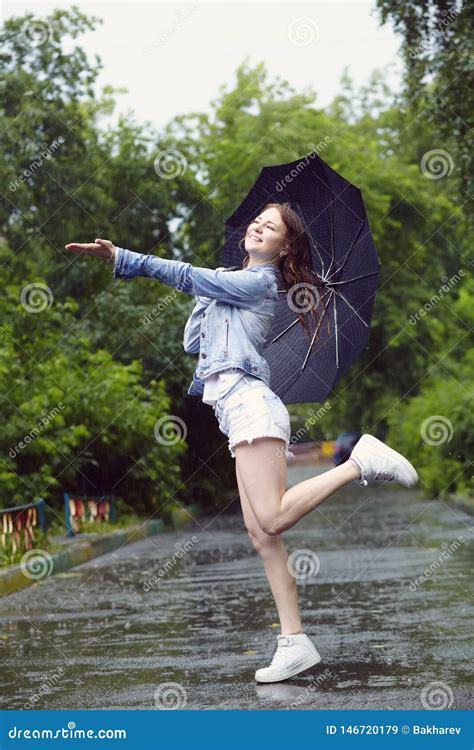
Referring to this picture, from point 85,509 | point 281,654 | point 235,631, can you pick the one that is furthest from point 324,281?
point 85,509

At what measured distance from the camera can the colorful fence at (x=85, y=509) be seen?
1584 centimetres

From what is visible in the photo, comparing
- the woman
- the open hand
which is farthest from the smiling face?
the open hand

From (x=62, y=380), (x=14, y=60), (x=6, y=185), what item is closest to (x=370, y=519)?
(x=62, y=380)

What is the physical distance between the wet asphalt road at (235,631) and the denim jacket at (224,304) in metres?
1.31

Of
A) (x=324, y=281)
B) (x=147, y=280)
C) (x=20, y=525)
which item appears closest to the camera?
(x=324, y=281)

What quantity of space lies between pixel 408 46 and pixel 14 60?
8.07m

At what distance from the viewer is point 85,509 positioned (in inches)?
674

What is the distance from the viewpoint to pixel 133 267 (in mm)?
5184

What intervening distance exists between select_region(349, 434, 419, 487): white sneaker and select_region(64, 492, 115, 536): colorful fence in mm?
10645

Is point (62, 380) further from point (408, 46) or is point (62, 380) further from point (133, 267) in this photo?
point (133, 267)

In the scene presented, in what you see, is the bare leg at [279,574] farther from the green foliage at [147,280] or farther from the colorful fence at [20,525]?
the colorful fence at [20,525]

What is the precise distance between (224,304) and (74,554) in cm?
834

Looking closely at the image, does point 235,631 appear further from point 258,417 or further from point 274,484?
point 258,417

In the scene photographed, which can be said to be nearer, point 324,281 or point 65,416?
point 324,281
